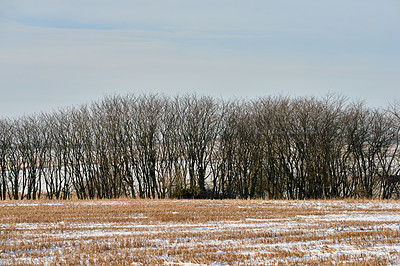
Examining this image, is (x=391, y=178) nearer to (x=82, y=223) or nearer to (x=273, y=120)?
(x=273, y=120)

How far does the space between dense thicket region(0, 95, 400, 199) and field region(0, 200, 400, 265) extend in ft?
75.4

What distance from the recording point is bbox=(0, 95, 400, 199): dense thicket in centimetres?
4266

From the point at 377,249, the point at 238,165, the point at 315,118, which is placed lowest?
the point at 377,249

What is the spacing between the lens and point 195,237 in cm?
1272

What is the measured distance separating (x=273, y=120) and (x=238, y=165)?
629cm

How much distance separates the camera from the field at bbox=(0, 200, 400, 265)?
9695mm

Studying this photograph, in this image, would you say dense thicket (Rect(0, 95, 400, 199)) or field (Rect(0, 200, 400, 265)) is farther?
dense thicket (Rect(0, 95, 400, 199))

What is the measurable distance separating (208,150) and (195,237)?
1350 inches

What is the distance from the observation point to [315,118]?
4281 centimetres

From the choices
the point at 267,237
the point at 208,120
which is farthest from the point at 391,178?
the point at 267,237

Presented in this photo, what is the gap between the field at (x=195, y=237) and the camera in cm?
970

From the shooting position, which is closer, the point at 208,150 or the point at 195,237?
the point at 195,237

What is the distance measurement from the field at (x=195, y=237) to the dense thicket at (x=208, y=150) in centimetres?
2298

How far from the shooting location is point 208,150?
47.0 m
